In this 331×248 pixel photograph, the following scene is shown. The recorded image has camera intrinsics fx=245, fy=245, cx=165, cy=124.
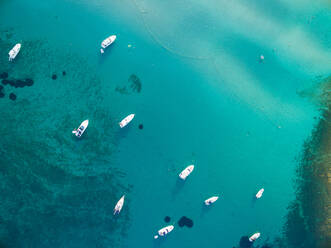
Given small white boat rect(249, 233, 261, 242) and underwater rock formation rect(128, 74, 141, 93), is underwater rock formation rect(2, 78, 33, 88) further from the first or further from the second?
small white boat rect(249, 233, 261, 242)

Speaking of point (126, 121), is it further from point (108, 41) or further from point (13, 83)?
point (13, 83)

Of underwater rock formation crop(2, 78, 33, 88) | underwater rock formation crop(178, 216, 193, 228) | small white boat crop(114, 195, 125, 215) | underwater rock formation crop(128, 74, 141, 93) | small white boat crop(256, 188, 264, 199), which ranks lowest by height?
underwater rock formation crop(178, 216, 193, 228)

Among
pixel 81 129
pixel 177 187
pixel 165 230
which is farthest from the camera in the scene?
pixel 177 187

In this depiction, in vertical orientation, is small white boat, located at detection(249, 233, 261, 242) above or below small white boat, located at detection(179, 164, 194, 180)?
below

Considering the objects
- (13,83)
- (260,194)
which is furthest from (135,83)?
(260,194)

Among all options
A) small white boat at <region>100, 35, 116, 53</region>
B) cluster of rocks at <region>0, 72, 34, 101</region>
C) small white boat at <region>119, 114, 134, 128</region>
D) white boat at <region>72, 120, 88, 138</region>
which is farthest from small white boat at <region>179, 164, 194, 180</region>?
cluster of rocks at <region>0, 72, 34, 101</region>

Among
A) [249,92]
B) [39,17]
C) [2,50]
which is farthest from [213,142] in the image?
[2,50]
